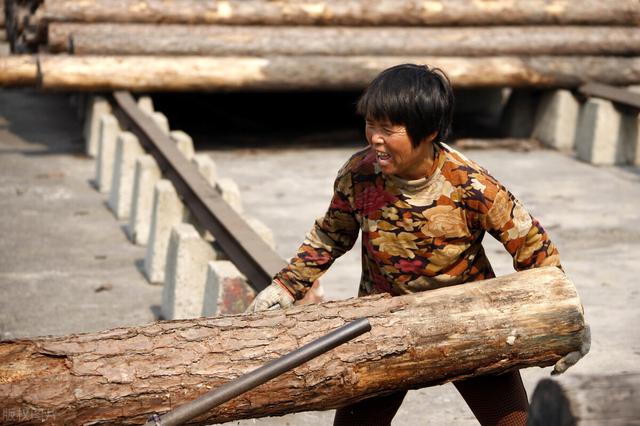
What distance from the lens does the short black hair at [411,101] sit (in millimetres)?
3785

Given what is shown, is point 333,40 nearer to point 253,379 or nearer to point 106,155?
point 106,155

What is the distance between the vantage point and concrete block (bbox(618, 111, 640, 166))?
38.8ft

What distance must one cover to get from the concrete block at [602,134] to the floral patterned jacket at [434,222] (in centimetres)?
799

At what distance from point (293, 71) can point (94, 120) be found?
78.5 inches

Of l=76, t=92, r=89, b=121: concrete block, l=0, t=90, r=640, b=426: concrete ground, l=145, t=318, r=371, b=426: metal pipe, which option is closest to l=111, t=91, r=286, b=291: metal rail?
l=0, t=90, r=640, b=426: concrete ground

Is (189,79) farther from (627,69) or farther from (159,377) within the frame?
(159,377)

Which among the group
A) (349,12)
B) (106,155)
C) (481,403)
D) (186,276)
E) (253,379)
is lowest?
(106,155)

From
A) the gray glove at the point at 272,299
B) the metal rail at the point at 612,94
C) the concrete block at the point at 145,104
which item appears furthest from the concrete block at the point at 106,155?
the gray glove at the point at 272,299

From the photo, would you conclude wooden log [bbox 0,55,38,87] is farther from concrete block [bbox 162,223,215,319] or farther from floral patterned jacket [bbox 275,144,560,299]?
floral patterned jacket [bbox 275,144,560,299]

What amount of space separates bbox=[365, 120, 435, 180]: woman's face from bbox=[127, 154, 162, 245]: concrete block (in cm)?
502

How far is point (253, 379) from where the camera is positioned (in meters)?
3.31

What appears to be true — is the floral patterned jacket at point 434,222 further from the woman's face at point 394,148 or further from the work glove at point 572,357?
the work glove at point 572,357

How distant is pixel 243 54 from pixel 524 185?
3.18 m

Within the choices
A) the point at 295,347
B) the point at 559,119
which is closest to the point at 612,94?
the point at 559,119
